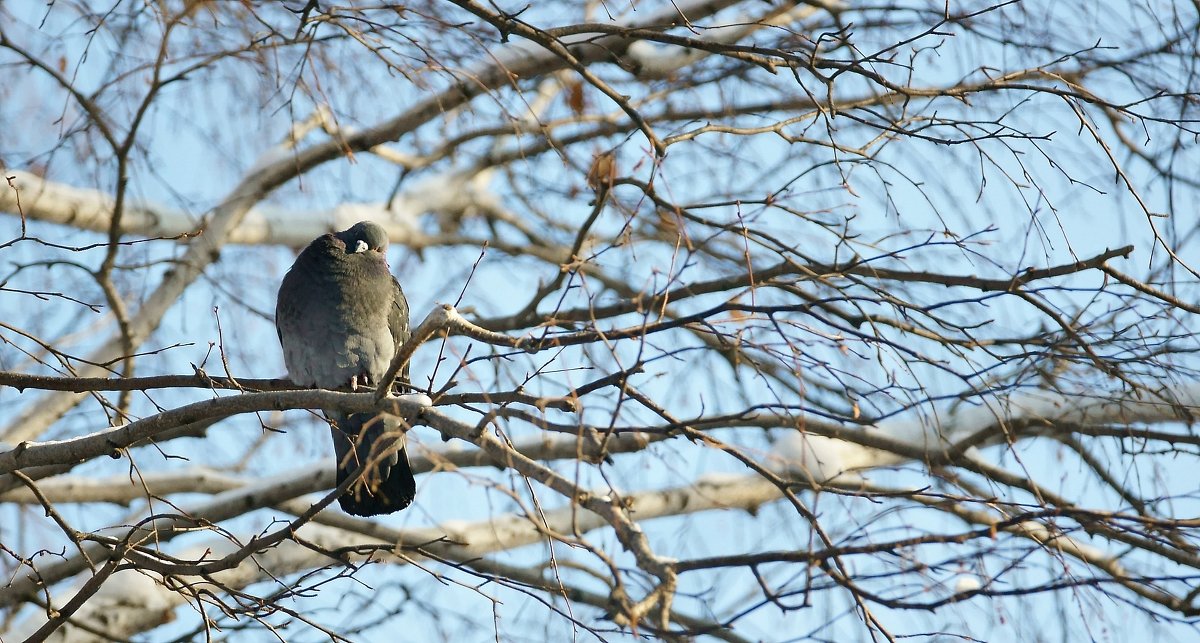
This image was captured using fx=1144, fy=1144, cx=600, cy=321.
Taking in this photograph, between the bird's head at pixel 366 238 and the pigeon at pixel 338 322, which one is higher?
the bird's head at pixel 366 238

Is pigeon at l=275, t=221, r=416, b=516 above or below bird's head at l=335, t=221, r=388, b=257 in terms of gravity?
below

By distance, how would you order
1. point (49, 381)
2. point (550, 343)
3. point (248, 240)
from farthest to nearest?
point (248, 240) → point (49, 381) → point (550, 343)

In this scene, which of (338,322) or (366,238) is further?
(366,238)

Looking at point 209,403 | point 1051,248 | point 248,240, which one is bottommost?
point 209,403

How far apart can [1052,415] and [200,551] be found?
3.55 m

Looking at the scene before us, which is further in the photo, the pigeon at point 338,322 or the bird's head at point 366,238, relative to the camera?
the bird's head at point 366,238

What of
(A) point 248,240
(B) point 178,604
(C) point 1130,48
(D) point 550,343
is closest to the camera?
(D) point 550,343

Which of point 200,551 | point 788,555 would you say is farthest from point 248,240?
point 788,555

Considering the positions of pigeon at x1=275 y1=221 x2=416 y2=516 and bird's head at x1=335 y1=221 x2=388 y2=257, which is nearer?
pigeon at x1=275 y1=221 x2=416 y2=516

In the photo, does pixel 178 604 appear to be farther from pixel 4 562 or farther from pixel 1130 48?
pixel 1130 48

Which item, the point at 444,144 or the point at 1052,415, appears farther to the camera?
the point at 444,144

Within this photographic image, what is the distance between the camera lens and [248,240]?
564 centimetres

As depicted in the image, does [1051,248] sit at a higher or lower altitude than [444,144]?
lower

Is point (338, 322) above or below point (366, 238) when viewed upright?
below
